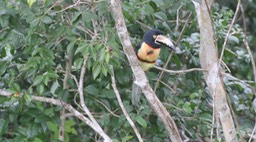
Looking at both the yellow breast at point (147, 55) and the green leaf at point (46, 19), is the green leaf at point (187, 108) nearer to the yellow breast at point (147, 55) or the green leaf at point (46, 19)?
the yellow breast at point (147, 55)

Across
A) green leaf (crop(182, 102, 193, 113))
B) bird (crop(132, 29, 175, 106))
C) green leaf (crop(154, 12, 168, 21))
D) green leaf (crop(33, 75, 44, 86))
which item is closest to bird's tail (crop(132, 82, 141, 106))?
bird (crop(132, 29, 175, 106))

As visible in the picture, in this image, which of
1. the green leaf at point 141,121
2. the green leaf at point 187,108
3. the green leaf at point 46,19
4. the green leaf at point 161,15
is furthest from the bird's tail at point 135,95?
the green leaf at point 46,19

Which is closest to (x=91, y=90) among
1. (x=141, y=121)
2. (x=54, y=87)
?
(x=54, y=87)

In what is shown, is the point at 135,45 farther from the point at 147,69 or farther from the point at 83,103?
the point at 83,103

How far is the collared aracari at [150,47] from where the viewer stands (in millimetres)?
3314

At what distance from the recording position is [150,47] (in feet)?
11.2

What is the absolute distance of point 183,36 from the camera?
3736 mm

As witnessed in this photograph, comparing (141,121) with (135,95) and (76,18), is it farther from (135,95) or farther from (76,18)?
(76,18)

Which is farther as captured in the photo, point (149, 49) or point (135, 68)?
point (149, 49)

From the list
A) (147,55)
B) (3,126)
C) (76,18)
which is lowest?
(3,126)

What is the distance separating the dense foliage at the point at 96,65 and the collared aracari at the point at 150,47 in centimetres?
6

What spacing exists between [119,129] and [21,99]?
559mm

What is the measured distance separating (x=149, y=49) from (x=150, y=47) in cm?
1

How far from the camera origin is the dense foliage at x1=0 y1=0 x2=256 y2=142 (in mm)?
3020
